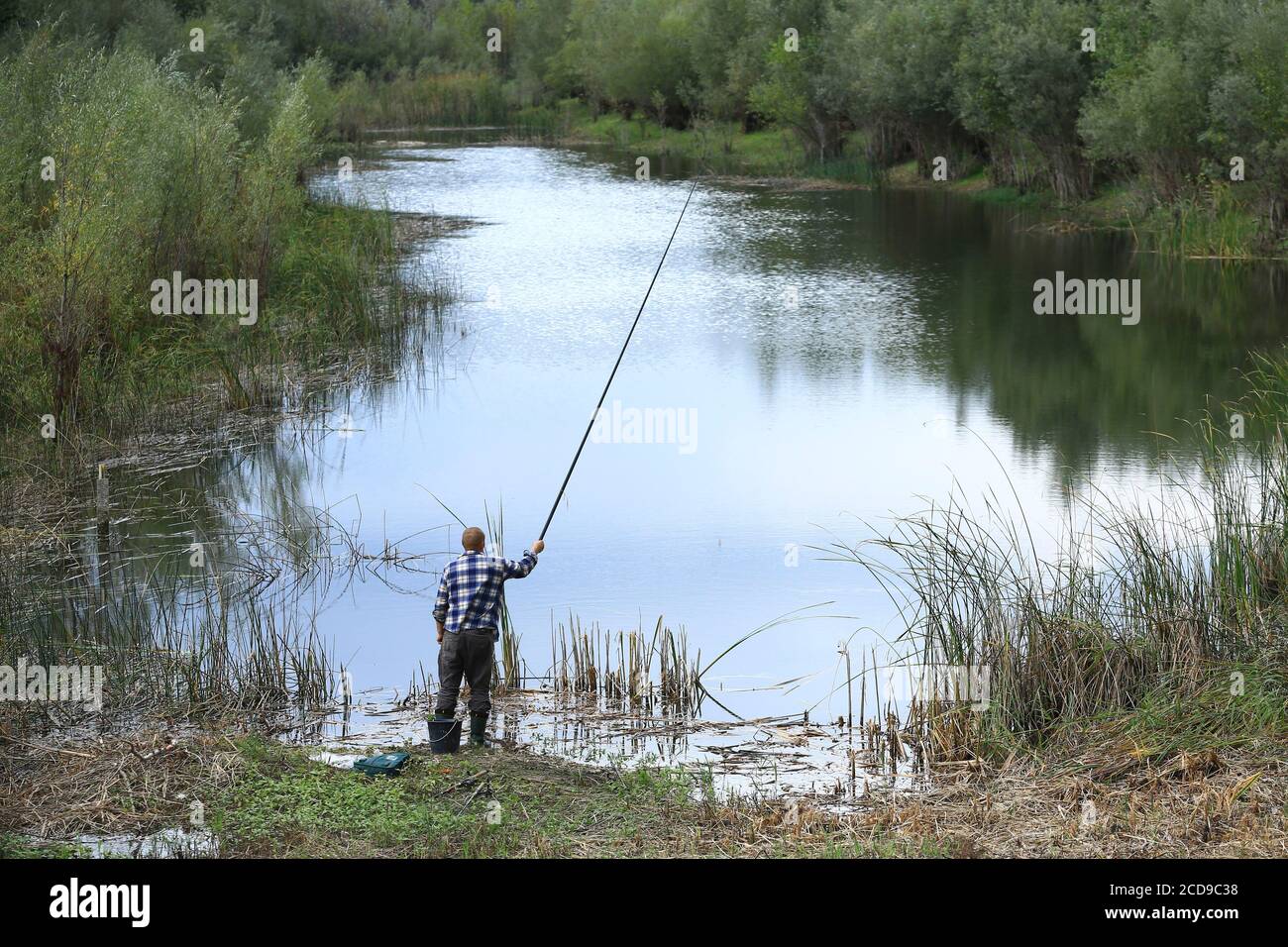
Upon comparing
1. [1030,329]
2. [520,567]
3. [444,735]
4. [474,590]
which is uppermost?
[1030,329]

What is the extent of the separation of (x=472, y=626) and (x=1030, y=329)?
13388mm

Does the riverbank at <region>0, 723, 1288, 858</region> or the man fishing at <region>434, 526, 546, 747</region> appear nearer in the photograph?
the riverbank at <region>0, 723, 1288, 858</region>

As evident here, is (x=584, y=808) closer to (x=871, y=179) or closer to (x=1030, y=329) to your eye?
(x=1030, y=329)

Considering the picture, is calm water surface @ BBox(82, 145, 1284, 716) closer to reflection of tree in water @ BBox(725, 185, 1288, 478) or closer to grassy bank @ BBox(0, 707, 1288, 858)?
reflection of tree in water @ BBox(725, 185, 1288, 478)

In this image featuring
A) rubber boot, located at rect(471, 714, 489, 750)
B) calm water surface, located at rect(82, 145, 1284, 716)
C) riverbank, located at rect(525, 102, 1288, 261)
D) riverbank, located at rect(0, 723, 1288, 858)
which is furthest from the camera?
riverbank, located at rect(525, 102, 1288, 261)

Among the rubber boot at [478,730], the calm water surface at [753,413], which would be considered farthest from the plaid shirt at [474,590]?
the calm water surface at [753,413]

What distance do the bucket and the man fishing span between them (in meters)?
0.04

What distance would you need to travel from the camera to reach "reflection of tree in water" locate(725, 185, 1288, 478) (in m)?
14.5

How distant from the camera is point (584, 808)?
5.79m

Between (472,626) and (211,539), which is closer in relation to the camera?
(472,626)

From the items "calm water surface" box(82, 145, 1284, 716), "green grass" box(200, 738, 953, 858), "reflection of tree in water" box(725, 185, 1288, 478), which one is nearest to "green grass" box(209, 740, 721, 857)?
"green grass" box(200, 738, 953, 858)

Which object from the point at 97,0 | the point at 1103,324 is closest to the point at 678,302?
the point at 1103,324

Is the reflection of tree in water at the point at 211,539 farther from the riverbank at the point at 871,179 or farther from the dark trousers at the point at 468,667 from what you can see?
the riverbank at the point at 871,179

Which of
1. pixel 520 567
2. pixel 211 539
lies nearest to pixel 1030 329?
pixel 211 539
